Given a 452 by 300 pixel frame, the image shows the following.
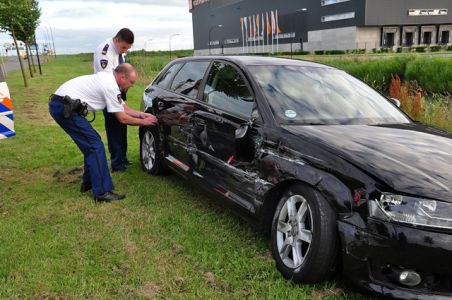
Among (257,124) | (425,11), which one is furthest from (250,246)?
(425,11)

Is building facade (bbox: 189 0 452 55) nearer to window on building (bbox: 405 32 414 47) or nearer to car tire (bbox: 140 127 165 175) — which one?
window on building (bbox: 405 32 414 47)

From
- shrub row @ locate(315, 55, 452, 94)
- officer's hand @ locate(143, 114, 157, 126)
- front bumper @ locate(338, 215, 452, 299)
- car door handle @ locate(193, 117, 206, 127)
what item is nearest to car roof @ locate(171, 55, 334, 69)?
car door handle @ locate(193, 117, 206, 127)

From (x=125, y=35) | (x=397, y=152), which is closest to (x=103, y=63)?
(x=125, y=35)

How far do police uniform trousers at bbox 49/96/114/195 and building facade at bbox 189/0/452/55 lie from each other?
2208 inches

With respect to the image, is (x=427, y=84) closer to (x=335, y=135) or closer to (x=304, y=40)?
(x=335, y=135)

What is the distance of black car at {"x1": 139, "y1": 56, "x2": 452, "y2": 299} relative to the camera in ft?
8.62

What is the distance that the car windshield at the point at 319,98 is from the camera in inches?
147

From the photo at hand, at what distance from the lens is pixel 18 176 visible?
6258mm

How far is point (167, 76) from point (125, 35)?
92 cm

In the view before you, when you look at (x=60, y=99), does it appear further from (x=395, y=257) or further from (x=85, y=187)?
(x=395, y=257)

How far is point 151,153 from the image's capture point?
609 centimetres

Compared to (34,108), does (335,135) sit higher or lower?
higher

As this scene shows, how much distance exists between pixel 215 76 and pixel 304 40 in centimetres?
6459

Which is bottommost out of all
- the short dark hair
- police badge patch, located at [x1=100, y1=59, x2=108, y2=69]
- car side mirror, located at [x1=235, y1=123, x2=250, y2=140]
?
car side mirror, located at [x1=235, y1=123, x2=250, y2=140]
